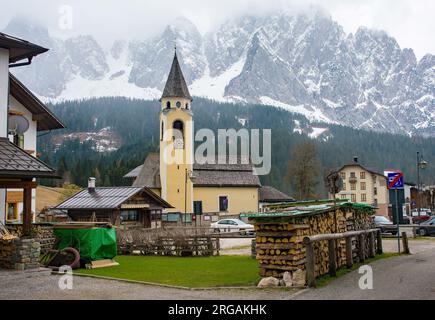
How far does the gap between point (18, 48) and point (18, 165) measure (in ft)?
16.0

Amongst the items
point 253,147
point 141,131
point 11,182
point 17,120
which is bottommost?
point 11,182

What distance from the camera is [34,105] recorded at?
28266mm

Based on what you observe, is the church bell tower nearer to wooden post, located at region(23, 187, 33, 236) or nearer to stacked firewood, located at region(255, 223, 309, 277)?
wooden post, located at region(23, 187, 33, 236)

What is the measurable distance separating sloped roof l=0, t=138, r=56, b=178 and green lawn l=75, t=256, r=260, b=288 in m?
3.43

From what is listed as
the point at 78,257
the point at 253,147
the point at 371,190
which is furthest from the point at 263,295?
the point at 253,147

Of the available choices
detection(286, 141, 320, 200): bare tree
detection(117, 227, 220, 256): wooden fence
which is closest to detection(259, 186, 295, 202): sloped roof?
detection(286, 141, 320, 200): bare tree

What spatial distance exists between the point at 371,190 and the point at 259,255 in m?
68.3

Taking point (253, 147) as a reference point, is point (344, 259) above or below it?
below

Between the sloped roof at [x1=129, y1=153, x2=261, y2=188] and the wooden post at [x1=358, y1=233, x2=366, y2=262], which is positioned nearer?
the wooden post at [x1=358, y1=233, x2=366, y2=262]

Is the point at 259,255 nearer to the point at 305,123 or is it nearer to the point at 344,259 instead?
the point at 344,259

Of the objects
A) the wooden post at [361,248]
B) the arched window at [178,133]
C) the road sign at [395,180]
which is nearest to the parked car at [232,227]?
the road sign at [395,180]

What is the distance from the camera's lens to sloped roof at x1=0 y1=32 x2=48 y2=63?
17.7 metres

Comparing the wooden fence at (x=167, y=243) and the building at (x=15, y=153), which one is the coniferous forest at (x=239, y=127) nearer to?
the wooden fence at (x=167, y=243)

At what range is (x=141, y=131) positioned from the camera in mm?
172500
